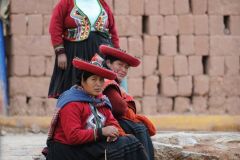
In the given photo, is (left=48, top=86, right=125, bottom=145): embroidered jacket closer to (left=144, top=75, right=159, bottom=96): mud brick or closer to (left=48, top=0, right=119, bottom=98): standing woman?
(left=48, top=0, right=119, bottom=98): standing woman

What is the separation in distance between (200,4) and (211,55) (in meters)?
0.80

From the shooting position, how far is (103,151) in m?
5.50

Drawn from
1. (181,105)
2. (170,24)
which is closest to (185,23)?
(170,24)

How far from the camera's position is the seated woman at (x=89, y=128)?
18.0 feet

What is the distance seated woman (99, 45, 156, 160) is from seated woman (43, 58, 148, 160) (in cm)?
22

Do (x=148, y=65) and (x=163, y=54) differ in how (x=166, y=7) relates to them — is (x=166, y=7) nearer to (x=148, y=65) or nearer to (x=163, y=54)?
(x=163, y=54)

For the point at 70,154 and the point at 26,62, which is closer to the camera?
the point at 70,154

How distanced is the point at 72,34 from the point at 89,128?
6.24ft

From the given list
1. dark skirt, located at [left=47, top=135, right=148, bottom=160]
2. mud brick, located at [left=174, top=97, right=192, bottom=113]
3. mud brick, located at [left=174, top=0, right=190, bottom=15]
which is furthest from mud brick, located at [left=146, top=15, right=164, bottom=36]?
dark skirt, located at [left=47, top=135, right=148, bottom=160]

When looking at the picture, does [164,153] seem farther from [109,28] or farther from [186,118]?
[186,118]

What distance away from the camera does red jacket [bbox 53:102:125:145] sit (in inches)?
214

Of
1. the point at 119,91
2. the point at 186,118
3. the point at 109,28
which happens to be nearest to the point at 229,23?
the point at 186,118

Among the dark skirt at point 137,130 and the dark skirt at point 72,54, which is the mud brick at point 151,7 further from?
the dark skirt at point 137,130

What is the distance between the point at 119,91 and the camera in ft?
19.9
